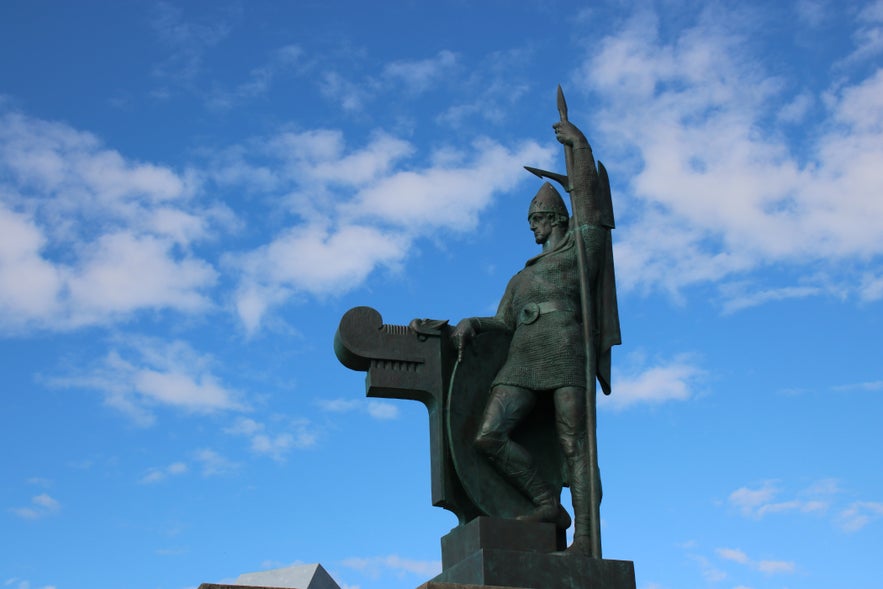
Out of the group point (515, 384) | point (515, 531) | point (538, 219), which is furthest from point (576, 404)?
point (538, 219)

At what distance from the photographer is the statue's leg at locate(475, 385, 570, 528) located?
380 inches

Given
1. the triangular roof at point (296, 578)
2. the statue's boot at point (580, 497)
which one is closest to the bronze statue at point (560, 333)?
the statue's boot at point (580, 497)

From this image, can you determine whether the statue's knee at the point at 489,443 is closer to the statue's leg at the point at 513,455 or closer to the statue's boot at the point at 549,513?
the statue's leg at the point at 513,455

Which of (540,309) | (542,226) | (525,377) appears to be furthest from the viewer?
(542,226)

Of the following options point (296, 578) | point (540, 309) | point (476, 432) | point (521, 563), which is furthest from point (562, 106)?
point (296, 578)

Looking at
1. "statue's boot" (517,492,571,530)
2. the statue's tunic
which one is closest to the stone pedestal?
"statue's boot" (517,492,571,530)

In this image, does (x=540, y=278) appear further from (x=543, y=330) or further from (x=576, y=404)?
(x=576, y=404)

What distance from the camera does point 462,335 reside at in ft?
32.9

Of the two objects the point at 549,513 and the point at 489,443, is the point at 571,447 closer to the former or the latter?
the point at 549,513

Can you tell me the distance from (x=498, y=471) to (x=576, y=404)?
Result: 862 mm

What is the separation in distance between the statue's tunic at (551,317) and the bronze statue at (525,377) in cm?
1

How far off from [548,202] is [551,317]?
47.9 inches

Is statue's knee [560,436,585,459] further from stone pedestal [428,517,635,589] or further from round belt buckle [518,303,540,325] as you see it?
round belt buckle [518,303,540,325]

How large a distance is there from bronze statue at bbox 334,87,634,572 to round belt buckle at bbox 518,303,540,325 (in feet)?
0.04
